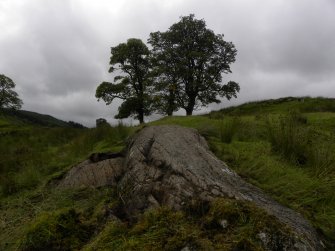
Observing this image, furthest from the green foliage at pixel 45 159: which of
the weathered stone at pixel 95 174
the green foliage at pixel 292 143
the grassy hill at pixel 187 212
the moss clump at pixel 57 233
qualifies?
the green foliage at pixel 292 143

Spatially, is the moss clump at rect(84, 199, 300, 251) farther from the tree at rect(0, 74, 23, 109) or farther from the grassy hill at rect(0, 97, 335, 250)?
the tree at rect(0, 74, 23, 109)

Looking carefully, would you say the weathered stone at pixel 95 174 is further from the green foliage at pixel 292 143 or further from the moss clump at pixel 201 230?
the green foliage at pixel 292 143

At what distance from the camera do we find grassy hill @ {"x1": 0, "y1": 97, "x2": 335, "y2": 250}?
13.8 ft

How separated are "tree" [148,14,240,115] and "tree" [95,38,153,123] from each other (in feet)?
13.8

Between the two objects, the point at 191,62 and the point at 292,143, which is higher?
the point at 191,62

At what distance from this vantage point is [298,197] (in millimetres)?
5684

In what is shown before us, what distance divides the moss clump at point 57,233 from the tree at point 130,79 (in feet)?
92.6

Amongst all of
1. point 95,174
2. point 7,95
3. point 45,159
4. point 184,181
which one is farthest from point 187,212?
point 7,95

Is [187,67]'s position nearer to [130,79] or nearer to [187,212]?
[130,79]

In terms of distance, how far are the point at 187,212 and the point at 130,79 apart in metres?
32.3

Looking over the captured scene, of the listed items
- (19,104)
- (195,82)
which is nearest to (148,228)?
(195,82)

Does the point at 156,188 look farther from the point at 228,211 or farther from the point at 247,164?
the point at 247,164

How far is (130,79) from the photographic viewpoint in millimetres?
36156

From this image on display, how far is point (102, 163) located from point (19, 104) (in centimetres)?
5735
